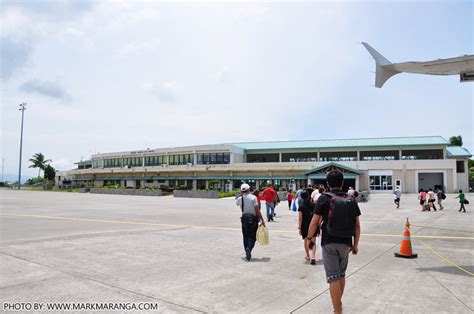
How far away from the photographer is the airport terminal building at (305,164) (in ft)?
156

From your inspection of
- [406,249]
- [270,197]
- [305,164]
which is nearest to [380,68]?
[406,249]

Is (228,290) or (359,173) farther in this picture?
(359,173)

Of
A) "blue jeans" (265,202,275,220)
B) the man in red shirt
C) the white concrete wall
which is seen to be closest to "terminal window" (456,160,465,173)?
the white concrete wall

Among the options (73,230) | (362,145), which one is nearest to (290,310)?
(73,230)

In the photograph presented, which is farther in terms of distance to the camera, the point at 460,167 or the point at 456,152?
the point at 456,152

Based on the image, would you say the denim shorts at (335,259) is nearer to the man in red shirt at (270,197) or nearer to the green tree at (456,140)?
the man in red shirt at (270,197)

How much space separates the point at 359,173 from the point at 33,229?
42365 mm

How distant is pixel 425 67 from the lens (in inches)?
395

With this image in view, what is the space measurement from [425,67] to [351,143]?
49270 mm

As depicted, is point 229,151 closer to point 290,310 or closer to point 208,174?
point 208,174

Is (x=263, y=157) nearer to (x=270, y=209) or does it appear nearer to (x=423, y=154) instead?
(x=423, y=154)

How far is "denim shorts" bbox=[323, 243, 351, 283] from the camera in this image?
4355 millimetres

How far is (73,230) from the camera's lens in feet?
41.2

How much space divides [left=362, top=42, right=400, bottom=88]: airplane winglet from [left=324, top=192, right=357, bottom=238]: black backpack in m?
7.86
